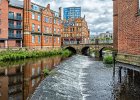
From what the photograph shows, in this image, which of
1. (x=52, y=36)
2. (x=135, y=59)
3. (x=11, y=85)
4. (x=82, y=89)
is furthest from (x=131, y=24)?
(x=52, y=36)

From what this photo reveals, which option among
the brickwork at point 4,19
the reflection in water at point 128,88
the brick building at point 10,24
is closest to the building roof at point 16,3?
the brick building at point 10,24

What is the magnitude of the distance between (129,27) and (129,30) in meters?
0.20

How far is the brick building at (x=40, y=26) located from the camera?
64438mm

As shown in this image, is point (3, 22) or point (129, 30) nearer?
point (129, 30)

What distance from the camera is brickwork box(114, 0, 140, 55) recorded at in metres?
14.0

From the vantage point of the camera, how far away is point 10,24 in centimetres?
6112

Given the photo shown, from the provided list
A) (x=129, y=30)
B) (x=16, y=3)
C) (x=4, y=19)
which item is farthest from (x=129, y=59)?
(x=16, y=3)

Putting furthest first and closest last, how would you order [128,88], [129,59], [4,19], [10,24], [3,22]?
1. [10,24]
2. [4,19]
3. [3,22]
4. [128,88]
5. [129,59]

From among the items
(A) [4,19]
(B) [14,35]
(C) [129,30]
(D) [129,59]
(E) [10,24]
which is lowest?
(D) [129,59]

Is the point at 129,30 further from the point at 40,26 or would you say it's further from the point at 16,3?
the point at 40,26

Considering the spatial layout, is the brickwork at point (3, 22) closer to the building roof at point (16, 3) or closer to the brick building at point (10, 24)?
the brick building at point (10, 24)

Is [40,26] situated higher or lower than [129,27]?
higher

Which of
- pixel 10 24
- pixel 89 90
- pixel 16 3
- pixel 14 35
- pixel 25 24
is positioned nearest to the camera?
pixel 89 90

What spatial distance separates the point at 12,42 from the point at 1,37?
246 inches
